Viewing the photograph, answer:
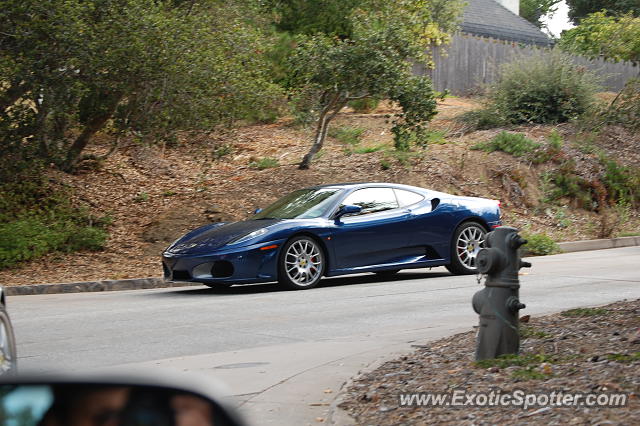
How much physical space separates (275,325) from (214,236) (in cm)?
312

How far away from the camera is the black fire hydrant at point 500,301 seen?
6113mm

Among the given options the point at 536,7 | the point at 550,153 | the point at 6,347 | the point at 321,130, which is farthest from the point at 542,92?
the point at 536,7

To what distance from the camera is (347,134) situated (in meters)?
23.4

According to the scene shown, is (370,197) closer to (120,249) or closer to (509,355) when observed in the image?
(120,249)

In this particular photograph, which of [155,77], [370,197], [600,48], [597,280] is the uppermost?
[600,48]

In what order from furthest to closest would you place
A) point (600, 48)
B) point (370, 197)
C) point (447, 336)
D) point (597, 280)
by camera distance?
point (600, 48), point (370, 197), point (597, 280), point (447, 336)

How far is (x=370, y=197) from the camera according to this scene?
13.1 m

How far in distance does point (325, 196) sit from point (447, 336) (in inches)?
199

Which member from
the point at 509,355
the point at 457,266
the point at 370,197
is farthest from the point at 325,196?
the point at 509,355

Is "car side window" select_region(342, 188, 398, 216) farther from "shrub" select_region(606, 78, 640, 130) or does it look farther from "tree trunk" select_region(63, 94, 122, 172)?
"shrub" select_region(606, 78, 640, 130)

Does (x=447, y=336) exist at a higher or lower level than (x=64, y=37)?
lower

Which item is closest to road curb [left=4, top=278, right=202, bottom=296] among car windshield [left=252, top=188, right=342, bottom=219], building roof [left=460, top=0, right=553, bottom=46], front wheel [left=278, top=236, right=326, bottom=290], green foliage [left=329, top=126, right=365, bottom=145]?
car windshield [left=252, top=188, right=342, bottom=219]

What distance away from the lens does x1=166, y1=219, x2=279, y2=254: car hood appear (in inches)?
465

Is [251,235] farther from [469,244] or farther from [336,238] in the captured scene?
[469,244]
